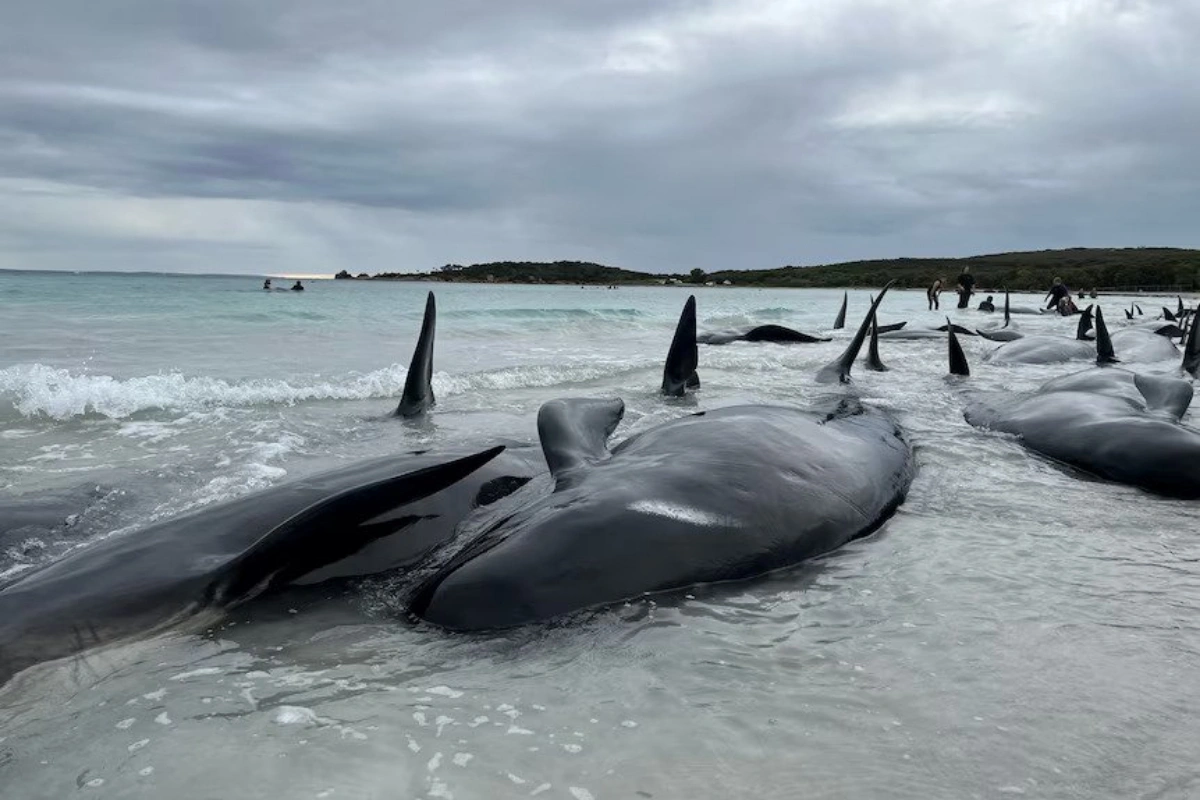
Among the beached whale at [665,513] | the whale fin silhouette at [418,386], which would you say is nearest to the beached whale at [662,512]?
the beached whale at [665,513]

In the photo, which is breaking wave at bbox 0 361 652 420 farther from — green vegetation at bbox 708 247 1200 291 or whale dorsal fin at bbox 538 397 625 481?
green vegetation at bbox 708 247 1200 291

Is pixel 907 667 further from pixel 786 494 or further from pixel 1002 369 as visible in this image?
pixel 1002 369

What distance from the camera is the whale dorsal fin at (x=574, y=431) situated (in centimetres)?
437

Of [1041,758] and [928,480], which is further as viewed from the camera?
[928,480]

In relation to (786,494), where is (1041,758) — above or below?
below

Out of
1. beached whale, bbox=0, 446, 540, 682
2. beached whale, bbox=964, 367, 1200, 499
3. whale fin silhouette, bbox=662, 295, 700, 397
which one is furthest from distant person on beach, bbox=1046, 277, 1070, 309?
beached whale, bbox=0, 446, 540, 682

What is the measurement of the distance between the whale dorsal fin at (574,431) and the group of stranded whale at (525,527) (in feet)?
0.05

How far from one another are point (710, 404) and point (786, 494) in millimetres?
5115

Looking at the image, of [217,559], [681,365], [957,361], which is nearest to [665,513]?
[217,559]

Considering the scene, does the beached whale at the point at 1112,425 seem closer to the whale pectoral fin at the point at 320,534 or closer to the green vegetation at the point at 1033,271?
the whale pectoral fin at the point at 320,534

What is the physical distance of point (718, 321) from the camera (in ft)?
98.9

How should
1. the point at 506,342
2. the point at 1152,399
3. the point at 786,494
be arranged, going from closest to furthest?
the point at 786,494
the point at 1152,399
the point at 506,342

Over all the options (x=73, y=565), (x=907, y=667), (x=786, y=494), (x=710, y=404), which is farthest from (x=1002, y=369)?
(x=73, y=565)

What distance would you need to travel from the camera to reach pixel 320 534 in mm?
3498
